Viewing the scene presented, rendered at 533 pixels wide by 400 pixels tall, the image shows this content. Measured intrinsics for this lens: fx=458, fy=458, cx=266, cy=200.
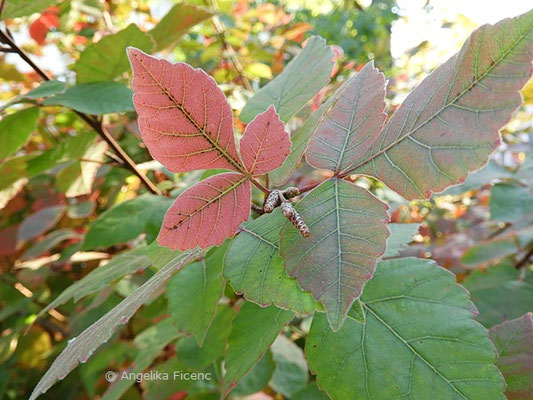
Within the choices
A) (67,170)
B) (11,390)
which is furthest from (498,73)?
(11,390)

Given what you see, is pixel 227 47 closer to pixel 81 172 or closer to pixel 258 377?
pixel 81 172

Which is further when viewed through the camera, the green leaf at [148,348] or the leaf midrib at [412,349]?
the green leaf at [148,348]

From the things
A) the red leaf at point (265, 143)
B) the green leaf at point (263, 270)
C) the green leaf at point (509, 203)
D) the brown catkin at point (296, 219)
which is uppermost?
the red leaf at point (265, 143)

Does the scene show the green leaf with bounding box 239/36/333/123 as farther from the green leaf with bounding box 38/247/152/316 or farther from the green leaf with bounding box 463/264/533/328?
the green leaf with bounding box 463/264/533/328

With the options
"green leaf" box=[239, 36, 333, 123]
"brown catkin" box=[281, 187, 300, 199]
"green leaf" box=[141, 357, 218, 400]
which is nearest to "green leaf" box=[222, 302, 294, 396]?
"brown catkin" box=[281, 187, 300, 199]

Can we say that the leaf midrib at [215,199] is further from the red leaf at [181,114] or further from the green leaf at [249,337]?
the green leaf at [249,337]

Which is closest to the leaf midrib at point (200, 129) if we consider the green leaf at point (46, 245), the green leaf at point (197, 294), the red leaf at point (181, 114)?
the red leaf at point (181, 114)
